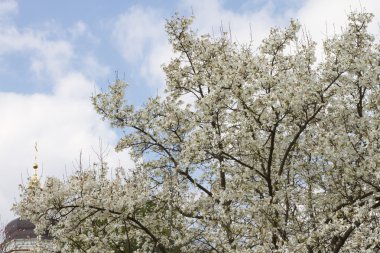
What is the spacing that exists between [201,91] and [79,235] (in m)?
6.16

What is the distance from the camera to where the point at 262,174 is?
12648 millimetres

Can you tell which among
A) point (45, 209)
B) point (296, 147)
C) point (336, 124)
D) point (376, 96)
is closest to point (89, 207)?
point (45, 209)

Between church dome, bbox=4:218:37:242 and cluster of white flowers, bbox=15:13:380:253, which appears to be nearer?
cluster of white flowers, bbox=15:13:380:253

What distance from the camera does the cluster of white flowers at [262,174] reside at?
463 inches

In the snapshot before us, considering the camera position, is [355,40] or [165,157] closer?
[355,40]

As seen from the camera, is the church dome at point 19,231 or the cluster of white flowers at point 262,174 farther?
the church dome at point 19,231

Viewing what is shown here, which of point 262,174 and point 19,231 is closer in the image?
point 262,174

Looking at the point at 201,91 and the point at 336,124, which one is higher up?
the point at 201,91

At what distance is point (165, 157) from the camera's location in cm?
1634

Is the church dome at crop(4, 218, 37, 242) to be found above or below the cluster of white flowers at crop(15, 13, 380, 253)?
above

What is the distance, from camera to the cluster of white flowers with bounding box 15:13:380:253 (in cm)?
1176

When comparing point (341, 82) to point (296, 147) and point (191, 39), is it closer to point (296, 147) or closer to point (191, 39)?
point (296, 147)

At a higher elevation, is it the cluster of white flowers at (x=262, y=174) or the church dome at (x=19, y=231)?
the church dome at (x=19, y=231)

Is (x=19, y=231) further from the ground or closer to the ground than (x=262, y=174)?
further from the ground
